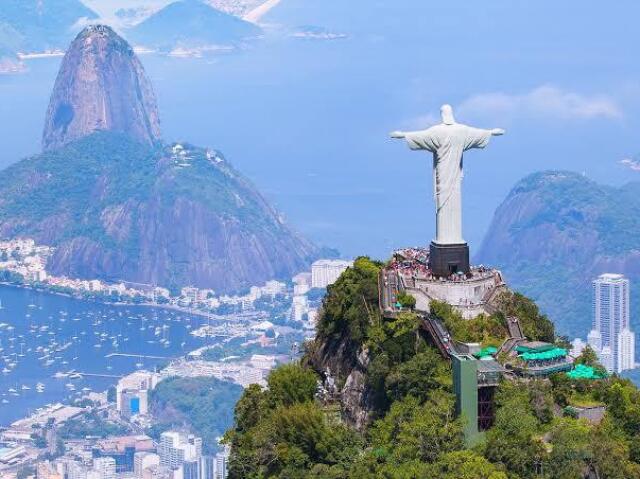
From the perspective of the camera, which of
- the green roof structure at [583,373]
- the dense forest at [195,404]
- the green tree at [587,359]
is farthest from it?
the dense forest at [195,404]

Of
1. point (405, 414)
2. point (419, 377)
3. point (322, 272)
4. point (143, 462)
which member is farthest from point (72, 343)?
point (405, 414)

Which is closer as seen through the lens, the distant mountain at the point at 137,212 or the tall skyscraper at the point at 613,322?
the tall skyscraper at the point at 613,322

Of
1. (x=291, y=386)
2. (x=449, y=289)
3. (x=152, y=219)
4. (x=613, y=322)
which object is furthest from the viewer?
(x=152, y=219)

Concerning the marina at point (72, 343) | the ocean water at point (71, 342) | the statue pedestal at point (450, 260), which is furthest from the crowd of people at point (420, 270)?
the ocean water at point (71, 342)

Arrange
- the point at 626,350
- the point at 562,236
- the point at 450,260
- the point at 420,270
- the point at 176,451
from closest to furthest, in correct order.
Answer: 1. the point at 450,260
2. the point at 420,270
3. the point at 176,451
4. the point at 626,350
5. the point at 562,236

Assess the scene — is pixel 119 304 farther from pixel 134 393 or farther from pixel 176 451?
pixel 176 451

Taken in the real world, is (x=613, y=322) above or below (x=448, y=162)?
below

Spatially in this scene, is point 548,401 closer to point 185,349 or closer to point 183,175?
point 185,349

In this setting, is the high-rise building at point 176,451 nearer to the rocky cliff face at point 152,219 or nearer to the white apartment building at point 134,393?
the white apartment building at point 134,393
